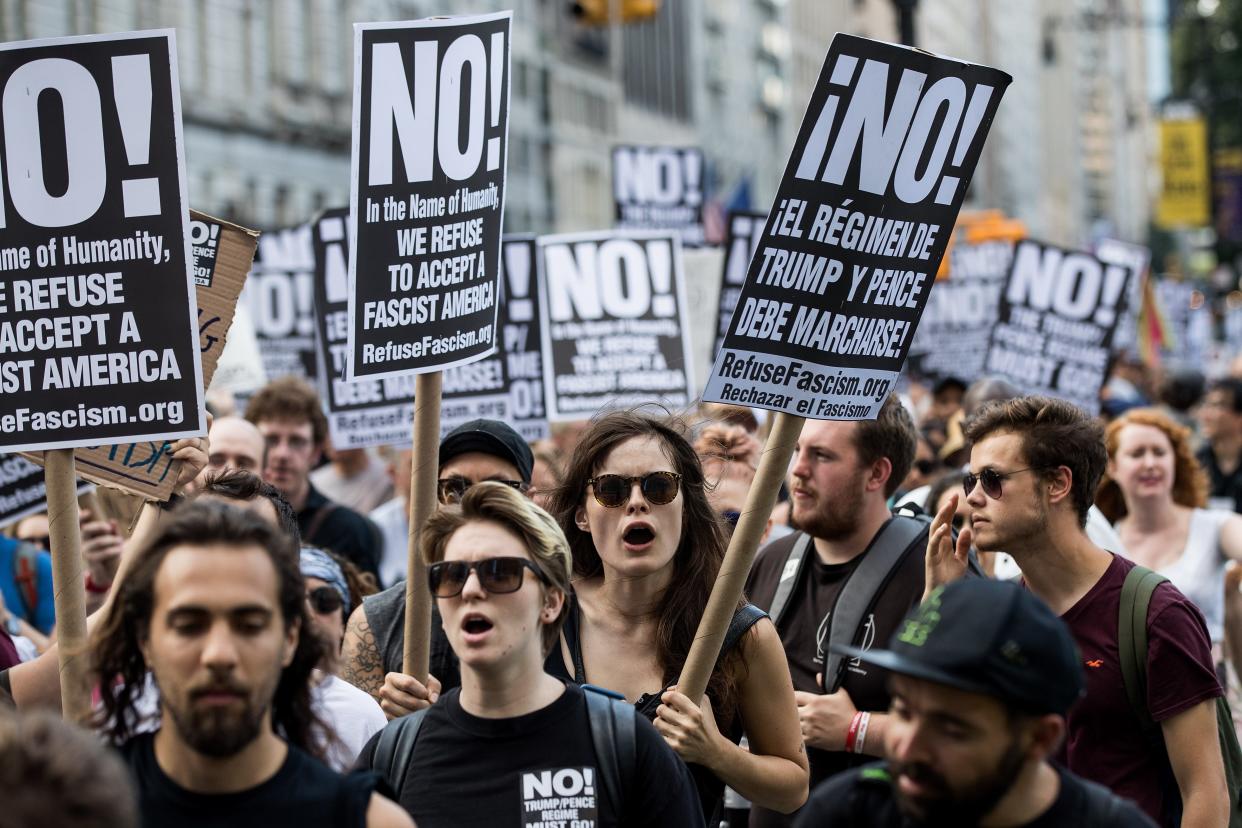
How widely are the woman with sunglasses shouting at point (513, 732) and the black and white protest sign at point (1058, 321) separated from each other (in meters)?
8.20

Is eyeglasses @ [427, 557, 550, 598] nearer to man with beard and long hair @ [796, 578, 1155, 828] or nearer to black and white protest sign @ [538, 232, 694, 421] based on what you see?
man with beard and long hair @ [796, 578, 1155, 828]

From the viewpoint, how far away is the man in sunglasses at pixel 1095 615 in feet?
15.6

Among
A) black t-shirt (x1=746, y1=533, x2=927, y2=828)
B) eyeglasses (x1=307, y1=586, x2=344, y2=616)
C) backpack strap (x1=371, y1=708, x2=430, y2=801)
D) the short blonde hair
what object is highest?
the short blonde hair

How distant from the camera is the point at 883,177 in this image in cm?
498

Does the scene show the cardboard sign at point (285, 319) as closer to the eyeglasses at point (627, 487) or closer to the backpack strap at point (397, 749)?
the eyeglasses at point (627, 487)

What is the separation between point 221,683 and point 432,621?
2024mm

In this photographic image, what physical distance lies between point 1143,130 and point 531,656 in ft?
592

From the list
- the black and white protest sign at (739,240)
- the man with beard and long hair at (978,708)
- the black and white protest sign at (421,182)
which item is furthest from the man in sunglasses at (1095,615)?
the black and white protest sign at (739,240)

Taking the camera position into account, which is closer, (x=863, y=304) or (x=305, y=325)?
(x=863, y=304)

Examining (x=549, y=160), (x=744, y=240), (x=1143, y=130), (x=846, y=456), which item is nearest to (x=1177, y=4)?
(x=549, y=160)

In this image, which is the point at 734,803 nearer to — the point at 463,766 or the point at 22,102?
the point at 463,766

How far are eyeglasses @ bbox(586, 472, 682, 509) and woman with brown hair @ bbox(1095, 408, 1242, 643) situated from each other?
3607 mm

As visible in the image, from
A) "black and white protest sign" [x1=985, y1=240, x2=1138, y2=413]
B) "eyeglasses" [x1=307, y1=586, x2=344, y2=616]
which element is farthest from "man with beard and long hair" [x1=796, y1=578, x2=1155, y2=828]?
"black and white protest sign" [x1=985, y1=240, x2=1138, y2=413]

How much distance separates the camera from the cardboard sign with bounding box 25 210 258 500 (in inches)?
207
